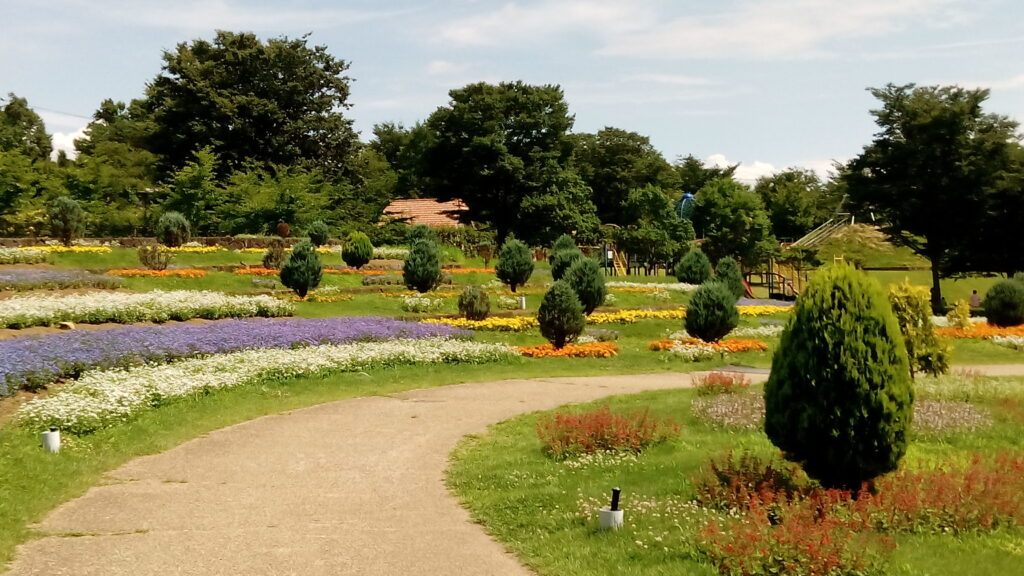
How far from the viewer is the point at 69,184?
44875 millimetres

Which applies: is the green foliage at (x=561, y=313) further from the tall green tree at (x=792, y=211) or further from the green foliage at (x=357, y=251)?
the tall green tree at (x=792, y=211)

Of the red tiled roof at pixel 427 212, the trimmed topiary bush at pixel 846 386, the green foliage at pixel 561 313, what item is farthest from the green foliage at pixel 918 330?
the red tiled roof at pixel 427 212

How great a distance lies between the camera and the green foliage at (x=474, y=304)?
910 inches

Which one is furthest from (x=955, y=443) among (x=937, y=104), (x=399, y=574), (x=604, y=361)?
(x=937, y=104)

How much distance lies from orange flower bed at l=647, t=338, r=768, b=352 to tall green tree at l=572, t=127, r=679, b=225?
56203 mm

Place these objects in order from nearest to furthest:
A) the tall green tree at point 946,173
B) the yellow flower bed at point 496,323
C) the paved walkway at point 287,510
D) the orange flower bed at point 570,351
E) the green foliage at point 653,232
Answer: the paved walkway at point 287,510 → the orange flower bed at point 570,351 → the yellow flower bed at point 496,323 → the tall green tree at point 946,173 → the green foliage at point 653,232

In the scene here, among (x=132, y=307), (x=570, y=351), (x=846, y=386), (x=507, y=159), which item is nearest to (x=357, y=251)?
(x=132, y=307)

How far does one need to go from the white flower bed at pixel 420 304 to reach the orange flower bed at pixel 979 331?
15.1m

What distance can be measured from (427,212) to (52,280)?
4088cm

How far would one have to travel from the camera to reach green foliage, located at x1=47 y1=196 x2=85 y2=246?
32156mm

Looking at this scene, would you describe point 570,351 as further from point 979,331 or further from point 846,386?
point 979,331

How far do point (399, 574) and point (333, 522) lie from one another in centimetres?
157

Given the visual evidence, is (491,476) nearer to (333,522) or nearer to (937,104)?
(333,522)

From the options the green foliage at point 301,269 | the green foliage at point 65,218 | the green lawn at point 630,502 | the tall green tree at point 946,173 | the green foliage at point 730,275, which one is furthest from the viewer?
the tall green tree at point 946,173
